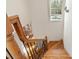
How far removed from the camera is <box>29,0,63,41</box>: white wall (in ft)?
24.3

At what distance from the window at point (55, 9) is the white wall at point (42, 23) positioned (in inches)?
9.7

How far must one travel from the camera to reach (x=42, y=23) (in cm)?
753

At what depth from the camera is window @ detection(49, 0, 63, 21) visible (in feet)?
24.7

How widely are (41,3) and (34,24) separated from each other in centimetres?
93

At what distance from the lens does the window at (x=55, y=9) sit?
24.7 feet

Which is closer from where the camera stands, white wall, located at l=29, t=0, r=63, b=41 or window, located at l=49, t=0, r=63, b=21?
white wall, located at l=29, t=0, r=63, b=41

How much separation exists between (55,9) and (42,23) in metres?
0.83

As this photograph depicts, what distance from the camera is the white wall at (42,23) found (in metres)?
7.41

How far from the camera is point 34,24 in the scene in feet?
24.8

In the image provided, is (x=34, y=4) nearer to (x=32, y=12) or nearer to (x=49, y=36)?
(x=32, y=12)

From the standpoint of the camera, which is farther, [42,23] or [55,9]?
[55,9]

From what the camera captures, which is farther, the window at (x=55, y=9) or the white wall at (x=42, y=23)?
the window at (x=55, y=9)

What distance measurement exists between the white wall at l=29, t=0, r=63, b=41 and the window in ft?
0.80
